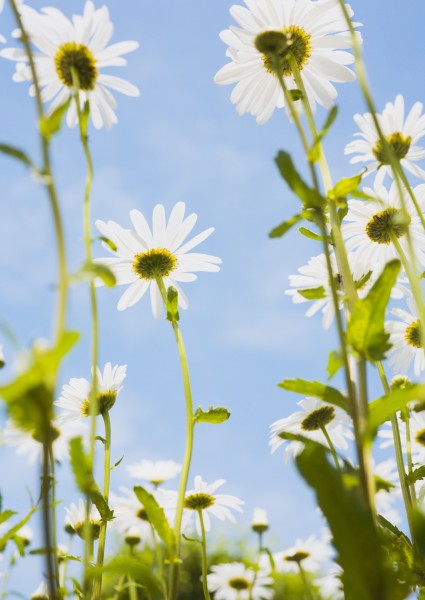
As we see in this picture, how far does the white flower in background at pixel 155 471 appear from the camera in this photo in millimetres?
3314

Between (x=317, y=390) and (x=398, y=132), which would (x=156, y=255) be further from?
(x=317, y=390)

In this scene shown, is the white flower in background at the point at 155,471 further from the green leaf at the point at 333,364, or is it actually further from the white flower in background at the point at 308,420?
the green leaf at the point at 333,364

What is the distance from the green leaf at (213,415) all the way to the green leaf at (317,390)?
411mm

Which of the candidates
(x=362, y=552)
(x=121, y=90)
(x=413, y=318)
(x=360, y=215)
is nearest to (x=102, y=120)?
(x=121, y=90)

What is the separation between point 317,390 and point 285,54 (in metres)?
0.95

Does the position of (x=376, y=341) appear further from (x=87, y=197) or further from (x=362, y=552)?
(x=87, y=197)

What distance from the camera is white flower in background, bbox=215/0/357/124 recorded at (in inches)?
65.5

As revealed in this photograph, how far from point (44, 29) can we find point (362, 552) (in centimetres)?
120

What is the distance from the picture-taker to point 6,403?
0.76 meters

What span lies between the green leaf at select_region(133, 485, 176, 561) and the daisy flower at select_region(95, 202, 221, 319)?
3.27ft

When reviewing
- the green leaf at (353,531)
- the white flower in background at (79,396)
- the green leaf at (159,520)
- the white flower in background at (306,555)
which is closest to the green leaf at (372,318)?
the green leaf at (353,531)

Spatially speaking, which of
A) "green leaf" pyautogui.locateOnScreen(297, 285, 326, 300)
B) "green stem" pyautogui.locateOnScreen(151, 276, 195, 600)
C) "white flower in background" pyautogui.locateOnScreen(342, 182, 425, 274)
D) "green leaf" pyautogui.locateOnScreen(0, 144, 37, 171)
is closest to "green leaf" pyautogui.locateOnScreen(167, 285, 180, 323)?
"green stem" pyautogui.locateOnScreen(151, 276, 195, 600)

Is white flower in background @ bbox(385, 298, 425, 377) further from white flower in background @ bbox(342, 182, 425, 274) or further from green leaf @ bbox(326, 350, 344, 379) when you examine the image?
green leaf @ bbox(326, 350, 344, 379)

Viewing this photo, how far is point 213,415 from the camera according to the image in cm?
147
